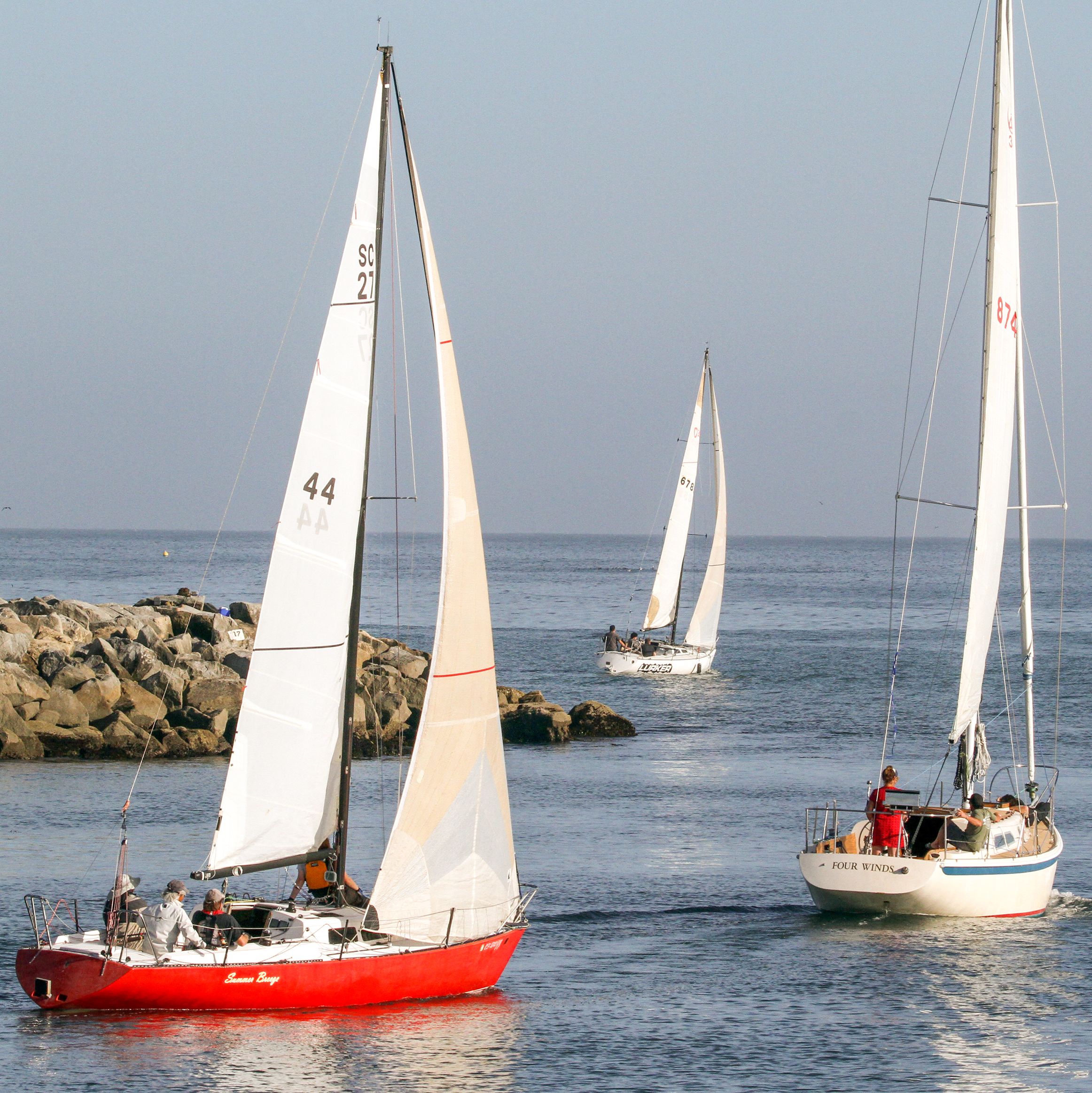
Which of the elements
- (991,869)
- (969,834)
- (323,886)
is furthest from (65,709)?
(991,869)

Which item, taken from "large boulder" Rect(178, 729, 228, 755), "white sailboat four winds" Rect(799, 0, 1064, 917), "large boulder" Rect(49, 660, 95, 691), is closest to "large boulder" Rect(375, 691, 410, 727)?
"large boulder" Rect(178, 729, 228, 755)

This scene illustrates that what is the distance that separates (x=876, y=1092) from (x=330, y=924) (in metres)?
6.66

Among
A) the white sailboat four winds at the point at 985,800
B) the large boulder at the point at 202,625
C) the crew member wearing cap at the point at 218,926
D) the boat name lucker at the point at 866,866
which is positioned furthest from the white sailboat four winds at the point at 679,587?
the crew member wearing cap at the point at 218,926

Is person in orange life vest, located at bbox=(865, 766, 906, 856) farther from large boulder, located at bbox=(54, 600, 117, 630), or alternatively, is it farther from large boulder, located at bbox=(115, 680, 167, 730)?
large boulder, located at bbox=(54, 600, 117, 630)

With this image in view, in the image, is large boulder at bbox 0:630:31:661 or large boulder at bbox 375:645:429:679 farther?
large boulder at bbox 375:645:429:679

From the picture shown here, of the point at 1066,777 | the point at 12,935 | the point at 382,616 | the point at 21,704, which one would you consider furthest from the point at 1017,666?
the point at 382,616

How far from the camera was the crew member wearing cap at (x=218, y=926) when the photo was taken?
19.6m

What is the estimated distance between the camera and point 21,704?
44.2m

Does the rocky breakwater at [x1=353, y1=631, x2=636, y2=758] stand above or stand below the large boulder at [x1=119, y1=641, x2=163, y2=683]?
below

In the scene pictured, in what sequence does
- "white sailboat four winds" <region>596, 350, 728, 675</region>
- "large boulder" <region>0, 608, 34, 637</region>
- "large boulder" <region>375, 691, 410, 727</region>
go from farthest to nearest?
"white sailboat four winds" <region>596, 350, 728, 675</region>
"large boulder" <region>0, 608, 34, 637</region>
"large boulder" <region>375, 691, 410, 727</region>

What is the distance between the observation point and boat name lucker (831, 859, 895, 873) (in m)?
25.2

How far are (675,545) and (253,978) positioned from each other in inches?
2117

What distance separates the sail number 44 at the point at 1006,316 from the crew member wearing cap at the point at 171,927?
55.6 ft

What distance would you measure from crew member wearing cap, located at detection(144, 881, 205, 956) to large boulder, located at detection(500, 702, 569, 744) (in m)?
29.6
